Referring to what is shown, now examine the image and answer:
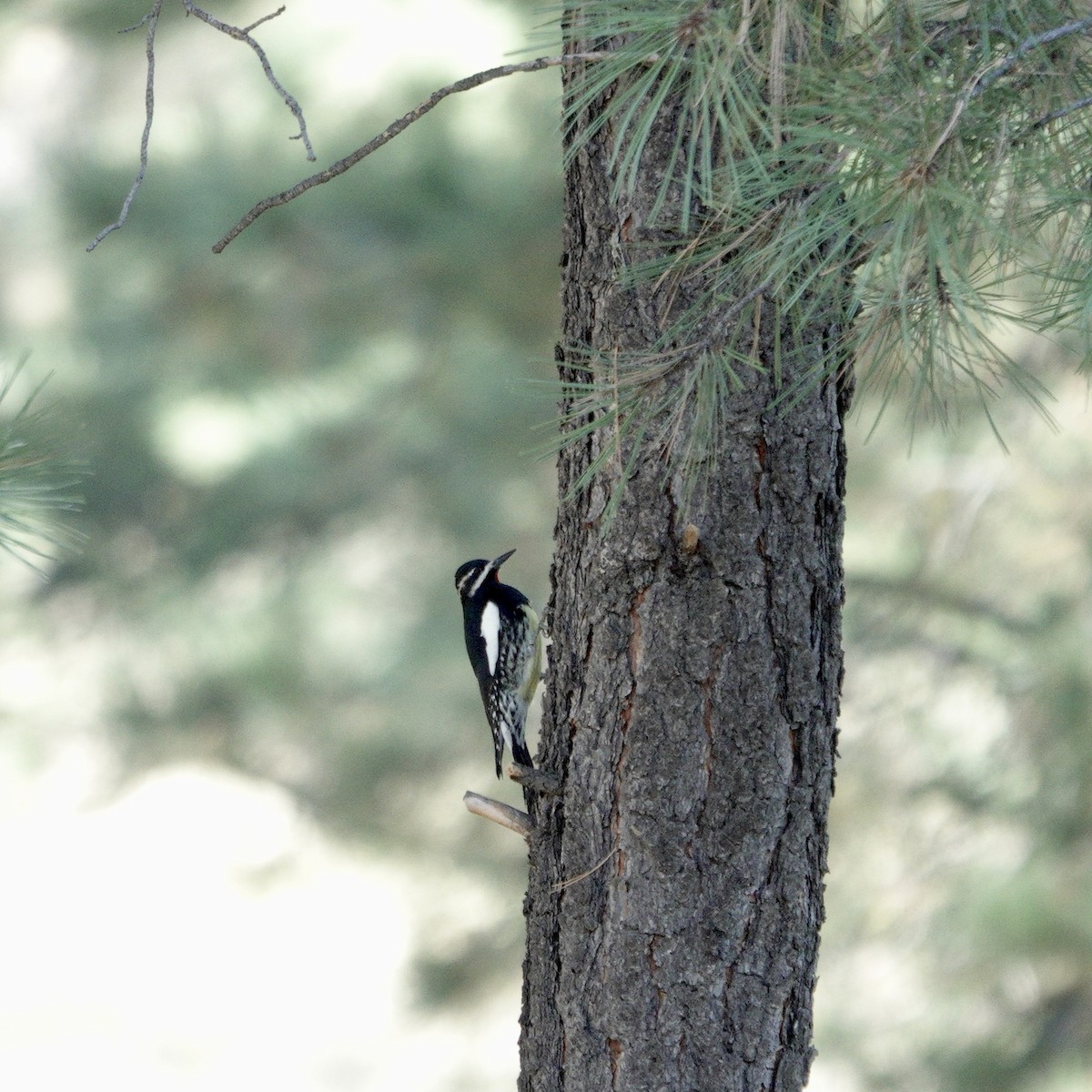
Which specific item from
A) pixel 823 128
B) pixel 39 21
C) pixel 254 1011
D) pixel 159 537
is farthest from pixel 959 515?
pixel 254 1011

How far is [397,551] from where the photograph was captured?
6.09 m

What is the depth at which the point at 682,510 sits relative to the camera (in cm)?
156

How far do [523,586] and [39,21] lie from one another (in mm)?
3447

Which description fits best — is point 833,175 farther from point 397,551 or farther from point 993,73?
point 397,551

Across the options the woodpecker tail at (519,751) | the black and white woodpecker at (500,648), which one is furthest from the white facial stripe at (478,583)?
the woodpecker tail at (519,751)

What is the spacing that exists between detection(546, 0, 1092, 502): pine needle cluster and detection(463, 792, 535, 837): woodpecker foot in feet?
1.70

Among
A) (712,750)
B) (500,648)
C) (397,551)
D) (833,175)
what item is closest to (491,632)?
(500,648)

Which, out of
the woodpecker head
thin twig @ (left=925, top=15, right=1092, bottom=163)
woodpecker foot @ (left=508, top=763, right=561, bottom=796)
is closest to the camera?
thin twig @ (left=925, top=15, right=1092, bottom=163)

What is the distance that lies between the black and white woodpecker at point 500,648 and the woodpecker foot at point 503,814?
120 cm

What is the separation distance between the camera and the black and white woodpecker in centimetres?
306

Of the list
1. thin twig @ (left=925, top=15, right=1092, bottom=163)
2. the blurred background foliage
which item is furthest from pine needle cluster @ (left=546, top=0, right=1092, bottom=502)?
the blurred background foliage

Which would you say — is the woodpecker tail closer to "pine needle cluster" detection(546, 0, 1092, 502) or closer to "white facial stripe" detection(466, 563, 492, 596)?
"white facial stripe" detection(466, 563, 492, 596)

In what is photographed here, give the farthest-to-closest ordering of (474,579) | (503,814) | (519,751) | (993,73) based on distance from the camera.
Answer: (474,579)
(519,751)
(503,814)
(993,73)

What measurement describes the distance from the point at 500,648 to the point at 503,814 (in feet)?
4.47
